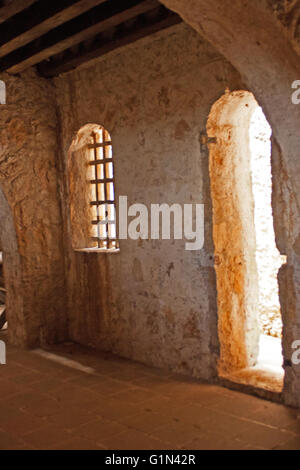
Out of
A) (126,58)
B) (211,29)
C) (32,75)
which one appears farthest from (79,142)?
(211,29)

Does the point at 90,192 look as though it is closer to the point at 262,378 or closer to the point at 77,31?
the point at 77,31

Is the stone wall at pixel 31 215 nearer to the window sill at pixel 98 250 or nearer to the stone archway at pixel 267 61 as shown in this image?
the window sill at pixel 98 250

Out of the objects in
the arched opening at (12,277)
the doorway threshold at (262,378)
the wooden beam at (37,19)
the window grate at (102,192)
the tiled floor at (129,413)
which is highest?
the wooden beam at (37,19)

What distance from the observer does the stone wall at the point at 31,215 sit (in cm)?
634

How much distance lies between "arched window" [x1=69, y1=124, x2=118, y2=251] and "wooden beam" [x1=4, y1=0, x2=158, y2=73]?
1.08 m

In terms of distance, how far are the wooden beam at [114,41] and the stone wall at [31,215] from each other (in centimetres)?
41

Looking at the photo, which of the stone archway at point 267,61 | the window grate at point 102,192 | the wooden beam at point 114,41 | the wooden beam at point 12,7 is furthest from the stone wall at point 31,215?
the stone archway at point 267,61

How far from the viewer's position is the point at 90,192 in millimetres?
6648

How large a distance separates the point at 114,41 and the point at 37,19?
818mm

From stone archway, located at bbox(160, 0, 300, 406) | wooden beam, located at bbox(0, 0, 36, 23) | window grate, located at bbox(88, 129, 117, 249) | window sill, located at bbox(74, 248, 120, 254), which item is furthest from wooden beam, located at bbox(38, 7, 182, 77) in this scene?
window sill, located at bbox(74, 248, 120, 254)

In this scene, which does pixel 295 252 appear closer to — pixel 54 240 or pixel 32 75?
pixel 54 240

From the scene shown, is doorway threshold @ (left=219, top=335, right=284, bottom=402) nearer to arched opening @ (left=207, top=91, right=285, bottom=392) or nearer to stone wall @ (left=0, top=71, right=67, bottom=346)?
arched opening @ (left=207, top=91, right=285, bottom=392)

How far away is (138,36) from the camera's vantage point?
5074 millimetres

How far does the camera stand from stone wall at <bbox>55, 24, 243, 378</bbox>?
489cm
